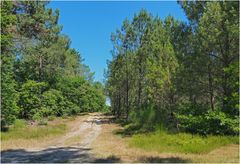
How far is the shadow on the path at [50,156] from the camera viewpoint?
14.7m

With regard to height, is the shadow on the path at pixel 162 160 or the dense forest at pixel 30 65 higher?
the dense forest at pixel 30 65

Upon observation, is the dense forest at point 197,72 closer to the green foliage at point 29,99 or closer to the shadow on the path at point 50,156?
the shadow on the path at point 50,156

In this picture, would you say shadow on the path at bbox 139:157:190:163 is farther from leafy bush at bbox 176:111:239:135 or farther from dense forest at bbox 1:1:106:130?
dense forest at bbox 1:1:106:130

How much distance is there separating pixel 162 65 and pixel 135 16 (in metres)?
13.4

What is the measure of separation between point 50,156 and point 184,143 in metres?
6.72

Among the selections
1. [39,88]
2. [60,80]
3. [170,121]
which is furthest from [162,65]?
[60,80]

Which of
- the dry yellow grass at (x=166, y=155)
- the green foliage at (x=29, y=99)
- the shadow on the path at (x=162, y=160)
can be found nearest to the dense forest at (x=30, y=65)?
the green foliage at (x=29, y=99)

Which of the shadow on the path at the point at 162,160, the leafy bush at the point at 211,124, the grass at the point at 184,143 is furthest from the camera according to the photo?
the leafy bush at the point at 211,124

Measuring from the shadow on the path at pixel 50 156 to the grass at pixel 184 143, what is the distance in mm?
3358

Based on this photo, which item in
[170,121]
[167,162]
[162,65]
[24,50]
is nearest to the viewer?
[167,162]

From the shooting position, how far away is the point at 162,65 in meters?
26.2

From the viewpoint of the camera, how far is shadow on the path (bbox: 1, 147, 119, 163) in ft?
48.3

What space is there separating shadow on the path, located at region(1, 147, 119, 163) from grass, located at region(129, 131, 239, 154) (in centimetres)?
336

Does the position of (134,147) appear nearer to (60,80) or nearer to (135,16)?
(135,16)
